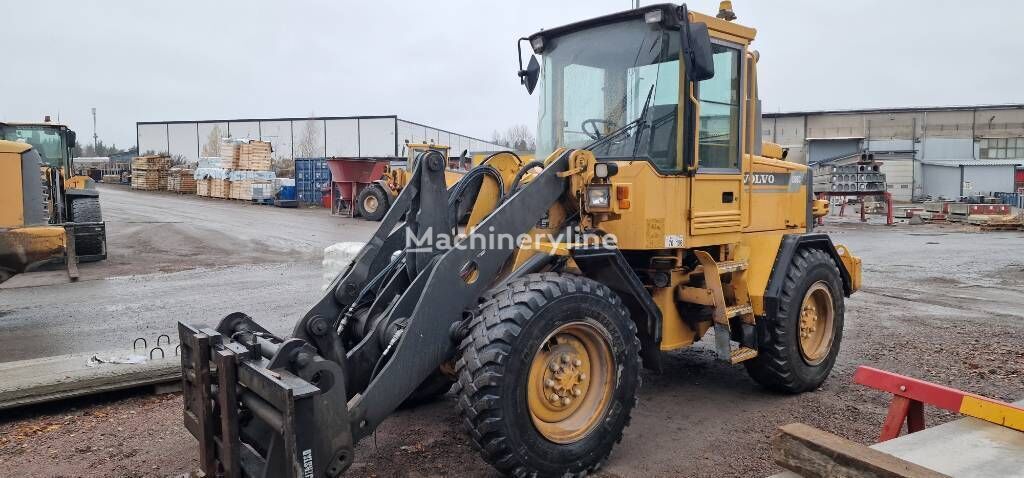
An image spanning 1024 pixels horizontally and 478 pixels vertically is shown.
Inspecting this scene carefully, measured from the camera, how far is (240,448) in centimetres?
350

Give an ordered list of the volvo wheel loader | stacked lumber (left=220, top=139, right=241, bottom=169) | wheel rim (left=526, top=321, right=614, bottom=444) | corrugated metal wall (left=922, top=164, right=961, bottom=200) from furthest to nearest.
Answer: corrugated metal wall (left=922, top=164, right=961, bottom=200) < stacked lumber (left=220, top=139, right=241, bottom=169) < wheel rim (left=526, top=321, right=614, bottom=444) < the volvo wheel loader

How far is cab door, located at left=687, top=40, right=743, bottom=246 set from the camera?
5.16 meters

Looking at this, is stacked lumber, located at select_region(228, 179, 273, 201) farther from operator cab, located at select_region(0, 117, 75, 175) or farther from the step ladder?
the step ladder

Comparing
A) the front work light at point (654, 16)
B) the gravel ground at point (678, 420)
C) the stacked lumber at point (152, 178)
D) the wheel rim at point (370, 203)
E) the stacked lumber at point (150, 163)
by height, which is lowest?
the gravel ground at point (678, 420)

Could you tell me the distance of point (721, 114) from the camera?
213 inches

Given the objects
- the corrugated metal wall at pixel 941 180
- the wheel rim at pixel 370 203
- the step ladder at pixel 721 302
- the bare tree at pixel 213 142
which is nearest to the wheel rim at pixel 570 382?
the step ladder at pixel 721 302

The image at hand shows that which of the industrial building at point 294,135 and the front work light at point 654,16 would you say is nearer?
the front work light at point 654,16

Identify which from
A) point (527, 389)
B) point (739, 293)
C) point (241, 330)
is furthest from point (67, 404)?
point (739, 293)

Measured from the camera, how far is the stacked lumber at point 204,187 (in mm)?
33125

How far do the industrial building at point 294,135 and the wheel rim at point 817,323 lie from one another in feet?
133

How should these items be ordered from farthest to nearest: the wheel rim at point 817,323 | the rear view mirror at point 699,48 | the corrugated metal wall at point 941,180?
the corrugated metal wall at point 941,180
the wheel rim at point 817,323
the rear view mirror at point 699,48

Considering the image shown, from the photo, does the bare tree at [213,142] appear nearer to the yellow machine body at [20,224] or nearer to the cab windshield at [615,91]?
the yellow machine body at [20,224]

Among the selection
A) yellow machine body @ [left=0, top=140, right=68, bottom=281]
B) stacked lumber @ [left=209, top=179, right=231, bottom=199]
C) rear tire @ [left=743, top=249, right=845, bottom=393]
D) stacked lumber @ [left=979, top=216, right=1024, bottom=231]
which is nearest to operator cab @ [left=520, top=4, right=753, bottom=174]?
rear tire @ [left=743, top=249, right=845, bottom=393]

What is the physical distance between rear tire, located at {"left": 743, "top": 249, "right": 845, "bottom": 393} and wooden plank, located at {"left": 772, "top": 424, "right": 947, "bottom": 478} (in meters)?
2.97
